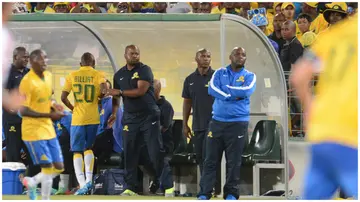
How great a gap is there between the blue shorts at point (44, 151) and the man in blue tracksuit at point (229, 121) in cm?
267

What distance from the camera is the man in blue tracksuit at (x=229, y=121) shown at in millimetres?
9930

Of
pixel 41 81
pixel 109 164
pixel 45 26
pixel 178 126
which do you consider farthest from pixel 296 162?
pixel 41 81

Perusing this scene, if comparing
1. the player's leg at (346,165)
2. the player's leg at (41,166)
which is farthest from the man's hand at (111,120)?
the player's leg at (346,165)

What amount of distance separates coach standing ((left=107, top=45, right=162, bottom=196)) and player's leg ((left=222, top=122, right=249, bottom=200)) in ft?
3.46

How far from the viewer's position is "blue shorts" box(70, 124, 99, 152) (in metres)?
10.3

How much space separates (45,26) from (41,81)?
409 centimetres

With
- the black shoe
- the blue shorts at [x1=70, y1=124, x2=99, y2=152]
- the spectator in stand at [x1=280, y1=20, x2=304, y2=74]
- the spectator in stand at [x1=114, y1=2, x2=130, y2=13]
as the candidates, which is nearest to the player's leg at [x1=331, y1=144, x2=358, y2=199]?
the blue shorts at [x1=70, y1=124, x2=99, y2=152]

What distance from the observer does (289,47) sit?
11766 mm

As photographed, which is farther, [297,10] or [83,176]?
[297,10]

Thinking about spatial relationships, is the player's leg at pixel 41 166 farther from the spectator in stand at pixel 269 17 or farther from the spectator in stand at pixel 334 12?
the spectator in stand at pixel 269 17

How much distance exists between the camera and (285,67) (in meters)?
11.9

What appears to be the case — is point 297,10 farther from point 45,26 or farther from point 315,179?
point 315,179

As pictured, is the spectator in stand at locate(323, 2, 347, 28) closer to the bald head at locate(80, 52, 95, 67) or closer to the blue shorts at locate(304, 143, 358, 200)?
the bald head at locate(80, 52, 95, 67)

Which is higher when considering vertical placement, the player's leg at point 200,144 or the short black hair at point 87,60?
the short black hair at point 87,60
